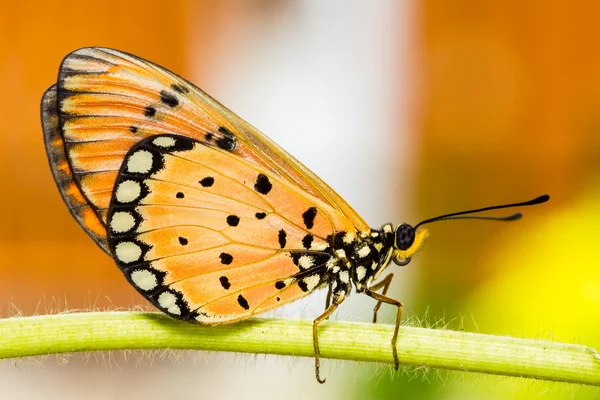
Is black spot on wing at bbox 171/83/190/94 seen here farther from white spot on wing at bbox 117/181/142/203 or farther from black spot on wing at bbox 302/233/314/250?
black spot on wing at bbox 302/233/314/250

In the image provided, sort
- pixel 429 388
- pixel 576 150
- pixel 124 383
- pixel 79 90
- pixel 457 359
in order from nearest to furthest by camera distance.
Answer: pixel 457 359 < pixel 79 90 < pixel 429 388 < pixel 576 150 < pixel 124 383

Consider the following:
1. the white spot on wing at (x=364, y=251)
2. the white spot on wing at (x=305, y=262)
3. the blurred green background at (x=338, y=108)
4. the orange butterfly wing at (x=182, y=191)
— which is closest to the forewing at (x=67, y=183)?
the orange butterfly wing at (x=182, y=191)

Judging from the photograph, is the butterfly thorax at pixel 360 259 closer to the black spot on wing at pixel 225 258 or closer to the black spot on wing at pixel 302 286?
the black spot on wing at pixel 302 286

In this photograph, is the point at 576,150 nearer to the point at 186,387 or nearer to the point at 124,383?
the point at 186,387

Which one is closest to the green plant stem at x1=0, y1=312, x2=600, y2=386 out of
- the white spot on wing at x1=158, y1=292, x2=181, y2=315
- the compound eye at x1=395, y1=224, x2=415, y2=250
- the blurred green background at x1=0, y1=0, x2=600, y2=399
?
the white spot on wing at x1=158, y1=292, x2=181, y2=315

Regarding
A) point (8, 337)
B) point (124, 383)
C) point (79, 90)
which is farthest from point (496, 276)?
point (124, 383)

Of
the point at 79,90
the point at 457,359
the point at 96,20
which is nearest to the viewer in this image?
the point at 457,359

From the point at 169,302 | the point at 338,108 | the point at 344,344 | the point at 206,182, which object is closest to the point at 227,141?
the point at 206,182
